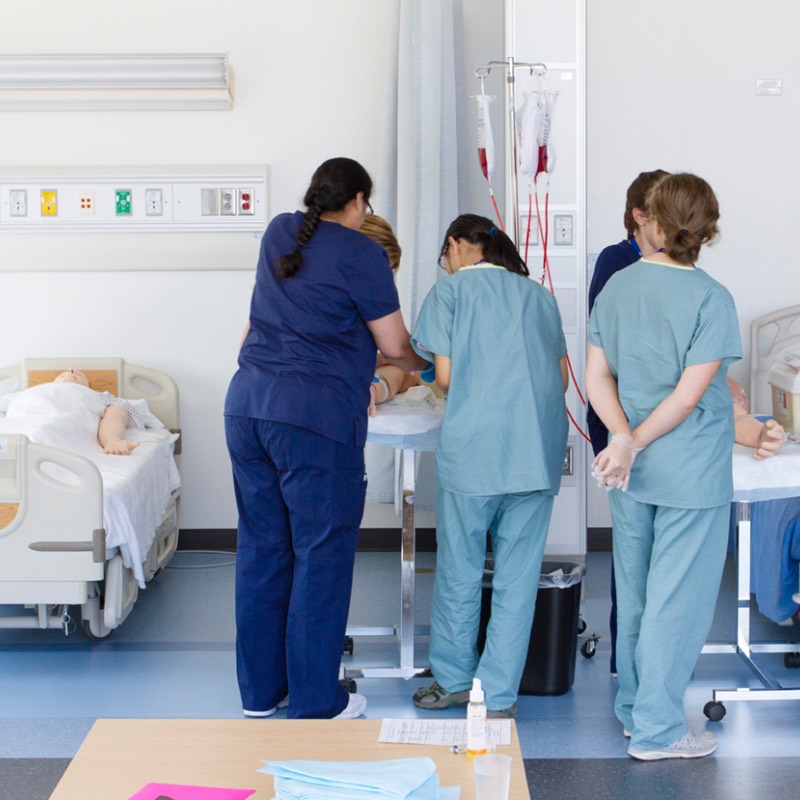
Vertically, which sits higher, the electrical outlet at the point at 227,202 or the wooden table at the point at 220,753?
the electrical outlet at the point at 227,202

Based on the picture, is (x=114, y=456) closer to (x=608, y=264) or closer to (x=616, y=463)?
(x=608, y=264)

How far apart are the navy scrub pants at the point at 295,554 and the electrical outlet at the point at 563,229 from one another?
170cm

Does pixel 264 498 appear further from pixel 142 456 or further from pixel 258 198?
pixel 258 198

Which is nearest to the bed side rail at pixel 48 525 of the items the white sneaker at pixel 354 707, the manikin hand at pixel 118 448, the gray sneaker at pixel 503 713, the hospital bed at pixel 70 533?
the hospital bed at pixel 70 533

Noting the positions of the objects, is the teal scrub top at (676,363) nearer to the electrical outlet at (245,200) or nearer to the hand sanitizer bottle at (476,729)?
the hand sanitizer bottle at (476,729)

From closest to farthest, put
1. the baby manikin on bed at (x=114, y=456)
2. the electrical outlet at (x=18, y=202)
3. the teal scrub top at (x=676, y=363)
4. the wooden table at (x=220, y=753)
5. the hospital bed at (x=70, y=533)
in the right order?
1. the wooden table at (x=220, y=753)
2. the teal scrub top at (x=676, y=363)
3. the hospital bed at (x=70, y=533)
4. the baby manikin on bed at (x=114, y=456)
5. the electrical outlet at (x=18, y=202)

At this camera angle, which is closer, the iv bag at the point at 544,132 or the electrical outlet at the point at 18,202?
the iv bag at the point at 544,132

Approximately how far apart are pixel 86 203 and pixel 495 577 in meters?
2.80

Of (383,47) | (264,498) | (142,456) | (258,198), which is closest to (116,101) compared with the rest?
(258,198)

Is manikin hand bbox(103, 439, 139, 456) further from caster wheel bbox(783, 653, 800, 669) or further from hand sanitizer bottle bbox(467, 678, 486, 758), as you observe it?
hand sanitizer bottle bbox(467, 678, 486, 758)

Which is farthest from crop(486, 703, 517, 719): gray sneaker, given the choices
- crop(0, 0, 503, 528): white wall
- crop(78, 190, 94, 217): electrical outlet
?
crop(78, 190, 94, 217): electrical outlet

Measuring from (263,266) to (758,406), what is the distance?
9.44 feet

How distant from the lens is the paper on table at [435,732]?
182 cm

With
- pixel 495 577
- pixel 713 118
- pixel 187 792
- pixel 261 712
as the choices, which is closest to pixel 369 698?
pixel 261 712
